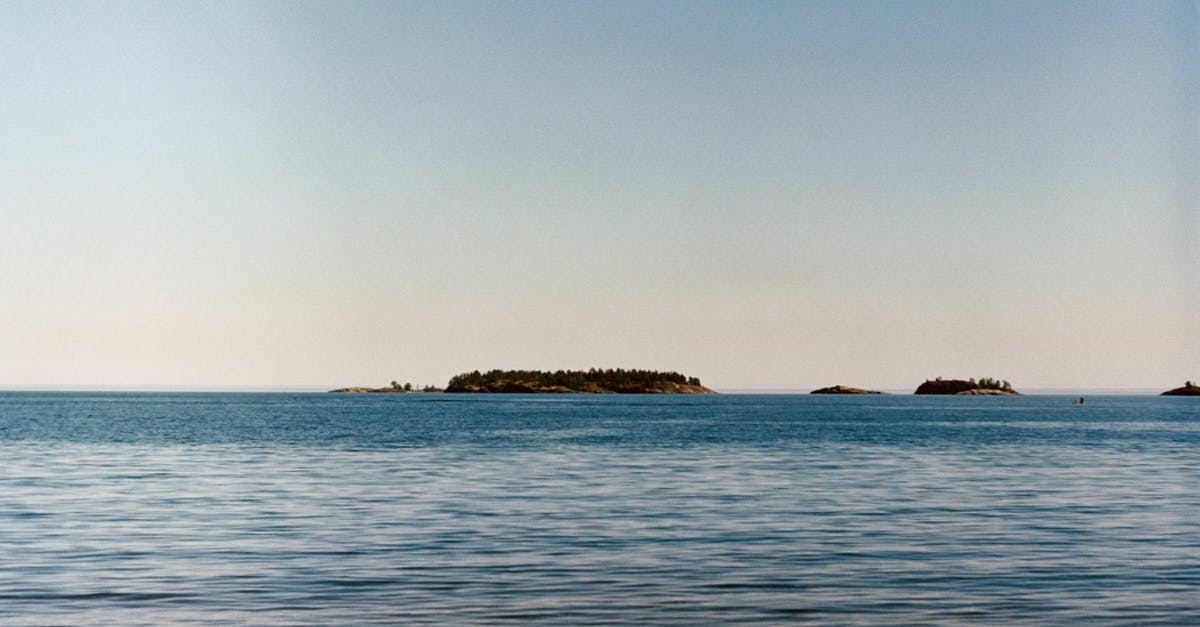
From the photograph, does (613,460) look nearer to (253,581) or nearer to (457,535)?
(457,535)

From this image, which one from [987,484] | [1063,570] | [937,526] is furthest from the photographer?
[987,484]

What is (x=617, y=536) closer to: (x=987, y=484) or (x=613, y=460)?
(x=987, y=484)

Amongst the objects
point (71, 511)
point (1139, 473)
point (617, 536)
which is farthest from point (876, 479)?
point (71, 511)

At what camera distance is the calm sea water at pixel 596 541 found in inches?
886

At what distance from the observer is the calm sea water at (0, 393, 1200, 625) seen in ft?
73.9

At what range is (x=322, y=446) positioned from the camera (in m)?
80.6

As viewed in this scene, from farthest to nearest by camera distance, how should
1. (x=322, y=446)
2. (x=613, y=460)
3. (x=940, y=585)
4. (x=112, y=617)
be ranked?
(x=322, y=446)
(x=613, y=460)
(x=940, y=585)
(x=112, y=617)

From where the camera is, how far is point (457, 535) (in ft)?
107

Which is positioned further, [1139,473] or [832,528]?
[1139,473]

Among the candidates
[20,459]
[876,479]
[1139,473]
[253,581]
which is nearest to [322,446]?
[20,459]

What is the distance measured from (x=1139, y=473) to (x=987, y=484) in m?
11.8

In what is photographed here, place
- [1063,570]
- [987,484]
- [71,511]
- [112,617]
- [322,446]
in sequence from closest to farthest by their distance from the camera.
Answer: [112,617] → [1063,570] → [71,511] → [987,484] → [322,446]

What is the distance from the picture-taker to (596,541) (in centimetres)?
3138

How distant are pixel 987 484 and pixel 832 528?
19261 mm
